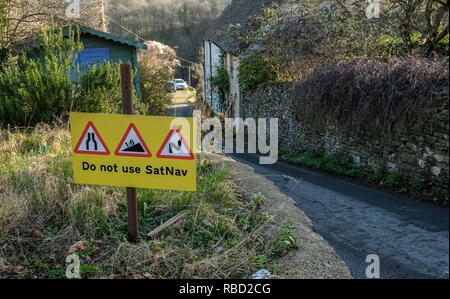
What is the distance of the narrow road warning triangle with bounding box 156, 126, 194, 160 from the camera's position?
3.43 metres

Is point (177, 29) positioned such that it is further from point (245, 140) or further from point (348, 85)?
point (348, 85)

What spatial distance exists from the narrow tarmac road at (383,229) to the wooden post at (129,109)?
7.29ft

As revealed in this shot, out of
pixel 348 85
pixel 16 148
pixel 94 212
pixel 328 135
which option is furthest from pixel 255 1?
pixel 94 212

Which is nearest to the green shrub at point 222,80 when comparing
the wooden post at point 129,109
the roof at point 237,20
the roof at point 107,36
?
the roof at point 237,20

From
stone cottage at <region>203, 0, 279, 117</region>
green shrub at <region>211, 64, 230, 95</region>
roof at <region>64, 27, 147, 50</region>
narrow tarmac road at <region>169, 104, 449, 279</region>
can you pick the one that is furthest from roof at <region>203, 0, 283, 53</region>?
narrow tarmac road at <region>169, 104, 449, 279</region>

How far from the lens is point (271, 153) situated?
1403 cm

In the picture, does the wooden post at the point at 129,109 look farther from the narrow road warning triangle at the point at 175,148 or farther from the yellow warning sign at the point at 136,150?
the narrow road warning triangle at the point at 175,148

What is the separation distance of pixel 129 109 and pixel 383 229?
104 inches

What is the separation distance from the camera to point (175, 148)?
136 inches

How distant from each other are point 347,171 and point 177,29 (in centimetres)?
2942

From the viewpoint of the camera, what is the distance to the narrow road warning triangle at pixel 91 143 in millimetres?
3574

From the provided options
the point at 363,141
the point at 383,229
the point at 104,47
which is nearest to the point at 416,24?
the point at 363,141

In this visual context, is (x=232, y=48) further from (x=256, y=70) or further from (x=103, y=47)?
(x=103, y=47)

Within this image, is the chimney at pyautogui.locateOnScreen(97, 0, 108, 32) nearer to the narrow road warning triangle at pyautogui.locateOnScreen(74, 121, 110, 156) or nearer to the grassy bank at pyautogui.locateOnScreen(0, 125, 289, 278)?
the grassy bank at pyautogui.locateOnScreen(0, 125, 289, 278)
